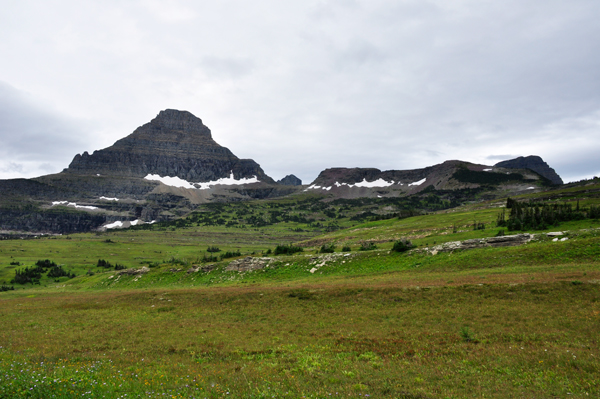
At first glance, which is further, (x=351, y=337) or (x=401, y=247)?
(x=401, y=247)

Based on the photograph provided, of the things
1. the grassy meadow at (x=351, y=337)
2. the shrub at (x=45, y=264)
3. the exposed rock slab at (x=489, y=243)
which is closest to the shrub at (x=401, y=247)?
the exposed rock slab at (x=489, y=243)

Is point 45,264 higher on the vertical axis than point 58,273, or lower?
higher

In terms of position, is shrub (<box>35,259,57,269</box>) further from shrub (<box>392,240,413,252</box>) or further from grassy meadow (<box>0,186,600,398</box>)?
shrub (<box>392,240,413,252</box>)

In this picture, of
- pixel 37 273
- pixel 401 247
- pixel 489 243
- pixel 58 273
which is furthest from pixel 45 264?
pixel 489 243

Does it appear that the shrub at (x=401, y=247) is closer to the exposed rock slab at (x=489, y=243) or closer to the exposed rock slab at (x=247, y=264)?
the exposed rock slab at (x=489, y=243)

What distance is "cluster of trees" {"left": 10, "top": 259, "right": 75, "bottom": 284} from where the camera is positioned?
290 feet

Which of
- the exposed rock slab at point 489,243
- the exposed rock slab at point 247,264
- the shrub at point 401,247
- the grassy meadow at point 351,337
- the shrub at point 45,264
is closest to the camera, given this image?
the grassy meadow at point 351,337

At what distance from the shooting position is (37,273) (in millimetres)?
95438

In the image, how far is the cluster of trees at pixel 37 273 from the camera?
88.5 meters

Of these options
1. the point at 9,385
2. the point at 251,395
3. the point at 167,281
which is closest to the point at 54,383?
the point at 9,385

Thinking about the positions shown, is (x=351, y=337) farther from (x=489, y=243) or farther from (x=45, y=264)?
(x=45, y=264)

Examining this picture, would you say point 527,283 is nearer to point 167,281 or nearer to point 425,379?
Result: point 425,379

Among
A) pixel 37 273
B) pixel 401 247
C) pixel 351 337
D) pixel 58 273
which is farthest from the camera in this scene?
pixel 37 273

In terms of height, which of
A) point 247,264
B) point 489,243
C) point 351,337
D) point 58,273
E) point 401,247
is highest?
point 489,243
